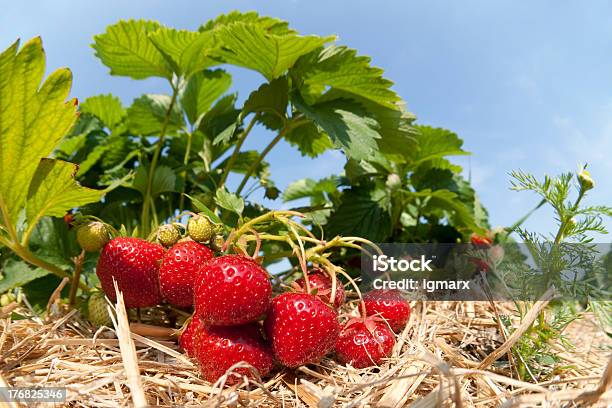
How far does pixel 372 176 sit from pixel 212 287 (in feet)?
4.02

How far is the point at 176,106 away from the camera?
6.31ft

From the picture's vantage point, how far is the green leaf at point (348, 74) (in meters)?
1.37

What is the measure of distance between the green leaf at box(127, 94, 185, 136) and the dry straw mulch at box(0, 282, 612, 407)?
2.99ft

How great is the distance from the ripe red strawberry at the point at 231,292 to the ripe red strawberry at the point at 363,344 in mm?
207

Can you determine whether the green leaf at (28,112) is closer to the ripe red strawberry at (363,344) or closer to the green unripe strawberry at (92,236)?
the green unripe strawberry at (92,236)

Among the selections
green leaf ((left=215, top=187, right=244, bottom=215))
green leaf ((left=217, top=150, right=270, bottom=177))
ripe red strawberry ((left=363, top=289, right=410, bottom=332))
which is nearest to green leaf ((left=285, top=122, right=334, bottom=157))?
green leaf ((left=217, top=150, right=270, bottom=177))

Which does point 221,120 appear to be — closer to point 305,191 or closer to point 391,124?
point 391,124

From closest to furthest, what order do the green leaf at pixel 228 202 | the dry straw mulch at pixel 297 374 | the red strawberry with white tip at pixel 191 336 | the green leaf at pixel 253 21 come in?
the dry straw mulch at pixel 297 374
the red strawberry with white tip at pixel 191 336
the green leaf at pixel 228 202
the green leaf at pixel 253 21

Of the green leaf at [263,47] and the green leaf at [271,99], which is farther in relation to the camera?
the green leaf at [271,99]

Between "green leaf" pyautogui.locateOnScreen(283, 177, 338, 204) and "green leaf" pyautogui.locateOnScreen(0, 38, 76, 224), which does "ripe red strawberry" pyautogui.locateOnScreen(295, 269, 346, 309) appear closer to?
"green leaf" pyautogui.locateOnScreen(0, 38, 76, 224)

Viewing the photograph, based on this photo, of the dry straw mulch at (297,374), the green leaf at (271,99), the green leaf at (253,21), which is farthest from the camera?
the green leaf at (253,21)

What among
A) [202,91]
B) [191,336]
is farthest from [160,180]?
[191,336]

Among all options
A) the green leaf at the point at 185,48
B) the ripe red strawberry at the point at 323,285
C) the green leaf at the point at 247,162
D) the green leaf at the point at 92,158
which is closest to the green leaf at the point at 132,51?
the green leaf at the point at 185,48

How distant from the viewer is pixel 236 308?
2.74 feet
